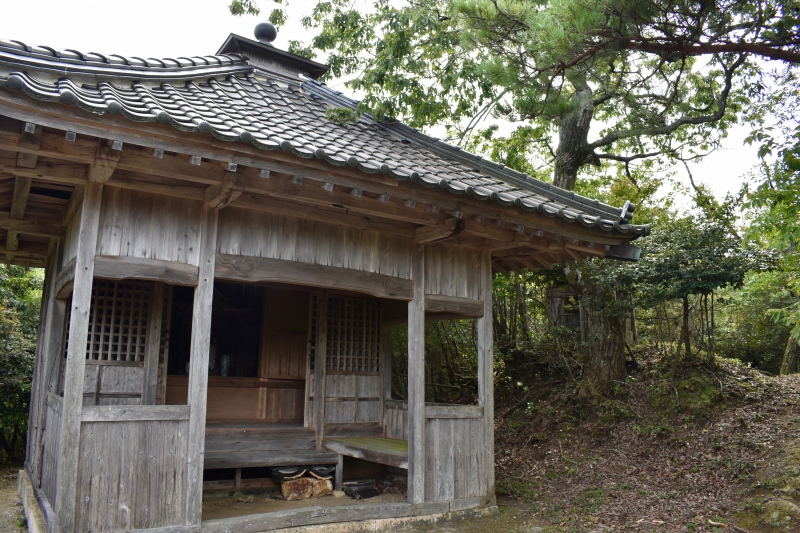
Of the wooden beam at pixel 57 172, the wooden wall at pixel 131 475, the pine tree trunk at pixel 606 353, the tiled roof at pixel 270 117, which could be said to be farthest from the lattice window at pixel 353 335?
the wooden beam at pixel 57 172

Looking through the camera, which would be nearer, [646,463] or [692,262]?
[646,463]

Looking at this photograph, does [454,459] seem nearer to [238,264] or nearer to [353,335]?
[353,335]

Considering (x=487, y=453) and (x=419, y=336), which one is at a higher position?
(x=419, y=336)

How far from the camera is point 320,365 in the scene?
28.1ft

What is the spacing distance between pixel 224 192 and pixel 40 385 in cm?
470

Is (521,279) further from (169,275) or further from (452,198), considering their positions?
(169,275)

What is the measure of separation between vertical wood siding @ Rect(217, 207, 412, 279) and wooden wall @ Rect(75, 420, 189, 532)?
1.72 metres

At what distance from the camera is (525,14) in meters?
7.31

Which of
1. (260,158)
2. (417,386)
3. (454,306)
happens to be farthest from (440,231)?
(260,158)

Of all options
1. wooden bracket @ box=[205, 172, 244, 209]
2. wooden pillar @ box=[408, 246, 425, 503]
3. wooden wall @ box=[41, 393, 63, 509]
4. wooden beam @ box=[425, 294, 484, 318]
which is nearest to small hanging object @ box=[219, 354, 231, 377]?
wooden wall @ box=[41, 393, 63, 509]

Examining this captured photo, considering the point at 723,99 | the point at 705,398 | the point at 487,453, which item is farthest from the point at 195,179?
the point at 723,99

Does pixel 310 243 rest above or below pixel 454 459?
above

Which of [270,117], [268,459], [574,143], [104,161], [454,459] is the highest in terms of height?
[574,143]

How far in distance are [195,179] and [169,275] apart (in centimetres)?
89
